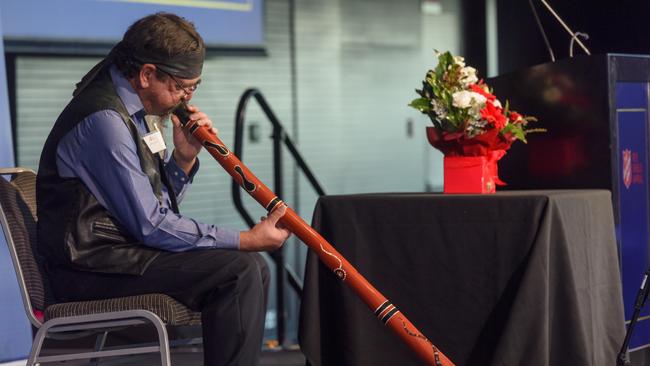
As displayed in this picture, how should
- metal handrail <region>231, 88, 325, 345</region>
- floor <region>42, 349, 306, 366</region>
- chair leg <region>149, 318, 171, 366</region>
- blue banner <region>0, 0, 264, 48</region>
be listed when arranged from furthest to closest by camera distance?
blue banner <region>0, 0, 264, 48</region>
metal handrail <region>231, 88, 325, 345</region>
floor <region>42, 349, 306, 366</region>
chair leg <region>149, 318, 171, 366</region>

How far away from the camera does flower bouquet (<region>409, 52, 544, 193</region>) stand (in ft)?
8.63

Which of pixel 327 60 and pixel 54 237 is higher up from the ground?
pixel 327 60

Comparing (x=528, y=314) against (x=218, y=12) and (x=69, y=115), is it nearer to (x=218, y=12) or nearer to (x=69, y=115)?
(x=69, y=115)

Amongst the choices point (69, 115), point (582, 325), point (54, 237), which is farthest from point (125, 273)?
point (582, 325)

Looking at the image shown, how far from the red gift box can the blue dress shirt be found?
0.74 metres

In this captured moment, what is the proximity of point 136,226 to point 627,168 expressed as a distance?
58.1 inches

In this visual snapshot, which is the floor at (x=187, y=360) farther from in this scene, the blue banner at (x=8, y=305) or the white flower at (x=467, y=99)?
the white flower at (x=467, y=99)

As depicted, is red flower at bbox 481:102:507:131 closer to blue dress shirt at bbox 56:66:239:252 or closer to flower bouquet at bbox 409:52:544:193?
flower bouquet at bbox 409:52:544:193

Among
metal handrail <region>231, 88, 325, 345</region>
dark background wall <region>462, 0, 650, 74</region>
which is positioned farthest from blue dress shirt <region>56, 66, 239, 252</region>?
dark background wall <region>462, 0, 650, 74</region>

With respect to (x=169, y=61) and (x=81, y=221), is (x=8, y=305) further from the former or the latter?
(x=169, y=61)

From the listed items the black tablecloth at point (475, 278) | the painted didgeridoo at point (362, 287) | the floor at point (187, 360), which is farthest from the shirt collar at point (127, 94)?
the floor at point (187, 360)

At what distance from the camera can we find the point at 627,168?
2814mm

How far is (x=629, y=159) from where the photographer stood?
2.82 metres

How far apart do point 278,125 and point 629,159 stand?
6.44 feet
